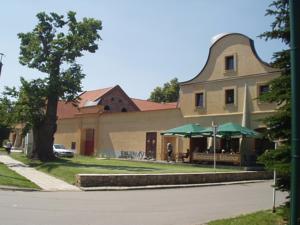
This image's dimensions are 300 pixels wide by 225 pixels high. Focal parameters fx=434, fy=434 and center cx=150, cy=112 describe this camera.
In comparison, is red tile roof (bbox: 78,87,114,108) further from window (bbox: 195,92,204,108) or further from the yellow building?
window (bbox: 195,92,204,108)

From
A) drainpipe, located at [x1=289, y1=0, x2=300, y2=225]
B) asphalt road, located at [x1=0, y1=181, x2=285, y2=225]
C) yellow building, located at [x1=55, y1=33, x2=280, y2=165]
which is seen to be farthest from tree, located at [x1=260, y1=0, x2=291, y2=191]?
yellow building, located at [x1=55, y1=33, x2=280, y2=165]

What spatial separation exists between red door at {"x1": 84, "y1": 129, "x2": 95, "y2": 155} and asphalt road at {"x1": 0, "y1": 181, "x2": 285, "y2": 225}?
103 ft

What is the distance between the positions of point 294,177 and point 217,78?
3217 cm

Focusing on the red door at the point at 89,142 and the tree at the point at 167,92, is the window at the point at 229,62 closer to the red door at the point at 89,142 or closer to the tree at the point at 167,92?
the red door at the point at 89,142

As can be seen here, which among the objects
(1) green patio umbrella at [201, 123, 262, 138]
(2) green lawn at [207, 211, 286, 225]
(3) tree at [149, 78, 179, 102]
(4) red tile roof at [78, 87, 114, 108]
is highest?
(3) tree at [149, 78, 179, 102]

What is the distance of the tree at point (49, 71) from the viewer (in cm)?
3409

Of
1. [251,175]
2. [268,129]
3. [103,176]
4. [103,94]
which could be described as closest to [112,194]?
[103,176]

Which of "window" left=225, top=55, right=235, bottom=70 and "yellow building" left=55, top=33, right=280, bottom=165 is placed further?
"window" left=225, top=55, right=235, bottom=70

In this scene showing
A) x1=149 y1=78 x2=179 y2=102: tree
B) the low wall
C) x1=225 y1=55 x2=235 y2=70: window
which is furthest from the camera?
x1=149 y1=78 x2=179 y2=102: tree

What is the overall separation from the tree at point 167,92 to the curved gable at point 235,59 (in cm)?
4302

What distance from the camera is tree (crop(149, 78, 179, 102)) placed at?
8212 cm

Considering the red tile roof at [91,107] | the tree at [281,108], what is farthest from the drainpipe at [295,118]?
the red tile roof at [91,107]

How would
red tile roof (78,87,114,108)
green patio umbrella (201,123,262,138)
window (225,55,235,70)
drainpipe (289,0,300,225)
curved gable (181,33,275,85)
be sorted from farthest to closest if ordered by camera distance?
red tile roof (78,87,114,108)
window (225,55,235,70)
curved gable (181,33,275,85)
green patio umbrella (201,123,262,138)
drainpipe (289,0,300,225)

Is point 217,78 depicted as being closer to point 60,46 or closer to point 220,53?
point 220,53
